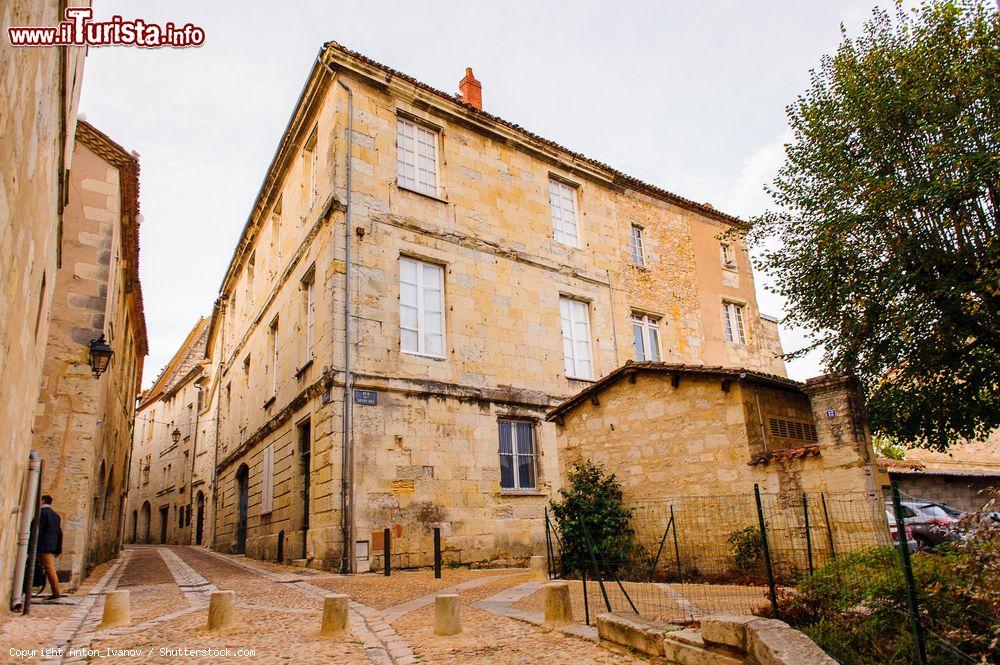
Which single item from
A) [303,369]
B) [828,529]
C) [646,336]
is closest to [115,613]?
[303,369]

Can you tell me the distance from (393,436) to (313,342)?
110 inches

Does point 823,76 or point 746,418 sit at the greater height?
point 823,76

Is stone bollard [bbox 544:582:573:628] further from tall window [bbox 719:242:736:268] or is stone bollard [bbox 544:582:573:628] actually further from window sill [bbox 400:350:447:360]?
tall window [bbox 719:242:736:268]

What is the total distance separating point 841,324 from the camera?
33.9 feet

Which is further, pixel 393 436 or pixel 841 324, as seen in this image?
pixel 393 436

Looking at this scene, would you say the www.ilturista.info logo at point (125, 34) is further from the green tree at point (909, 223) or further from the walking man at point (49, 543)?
the green tree at point (909, 223)

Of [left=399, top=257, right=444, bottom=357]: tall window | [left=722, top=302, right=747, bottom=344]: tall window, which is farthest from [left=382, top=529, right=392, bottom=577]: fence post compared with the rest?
[left=722, top=302, right=747, bottom=344]: tall window

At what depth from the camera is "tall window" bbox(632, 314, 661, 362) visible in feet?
55.5

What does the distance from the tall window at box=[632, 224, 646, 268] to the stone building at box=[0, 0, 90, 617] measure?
1376 cm

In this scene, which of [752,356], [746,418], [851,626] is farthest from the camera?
[752,356]

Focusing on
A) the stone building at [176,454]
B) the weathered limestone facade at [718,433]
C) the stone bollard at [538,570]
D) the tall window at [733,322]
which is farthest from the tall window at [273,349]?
the tall window at [733,322]

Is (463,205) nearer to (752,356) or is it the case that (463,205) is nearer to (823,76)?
(823,76)

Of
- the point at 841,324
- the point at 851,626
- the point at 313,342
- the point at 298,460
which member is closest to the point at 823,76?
the point at 841,324

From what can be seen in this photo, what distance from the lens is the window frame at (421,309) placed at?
12.6 metres
